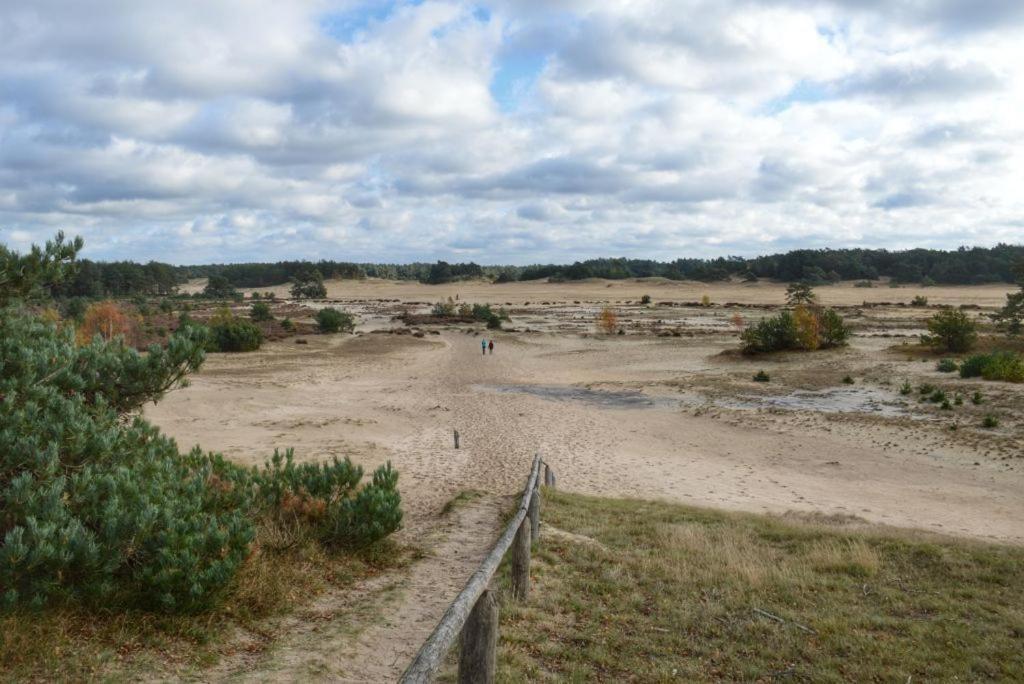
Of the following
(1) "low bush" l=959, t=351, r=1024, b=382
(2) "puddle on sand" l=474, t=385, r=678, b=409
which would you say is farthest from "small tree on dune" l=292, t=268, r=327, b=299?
(1) "low bush" l=959, t=351, r=1024, b=382

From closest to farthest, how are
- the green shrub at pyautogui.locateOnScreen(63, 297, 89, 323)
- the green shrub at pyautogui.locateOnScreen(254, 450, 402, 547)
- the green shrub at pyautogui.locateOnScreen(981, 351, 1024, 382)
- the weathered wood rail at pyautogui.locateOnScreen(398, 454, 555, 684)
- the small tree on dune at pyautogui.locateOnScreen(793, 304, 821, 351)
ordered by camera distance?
the weathered wood rail at pyautogui.locateOnScreen(398, 454, 555, 684), the green shrub at pyautogui.locateOnScreen(254, 450, 402, 547), the green shrub at pyautogui.locateOnScreen(981, 351, 1024, 382), the small tree on dune at pyautogui.locateOnScreen(793, 304, 821, 351), the green shrub at pyautogui.locateOnScreen(63, 297, 89, 323)

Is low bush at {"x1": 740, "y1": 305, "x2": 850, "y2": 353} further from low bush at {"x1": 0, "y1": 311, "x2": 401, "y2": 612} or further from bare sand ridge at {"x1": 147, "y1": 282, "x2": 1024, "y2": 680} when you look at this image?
low bush at {"x1": 0, "y1": 311, "x2": 401, "y2": 612}

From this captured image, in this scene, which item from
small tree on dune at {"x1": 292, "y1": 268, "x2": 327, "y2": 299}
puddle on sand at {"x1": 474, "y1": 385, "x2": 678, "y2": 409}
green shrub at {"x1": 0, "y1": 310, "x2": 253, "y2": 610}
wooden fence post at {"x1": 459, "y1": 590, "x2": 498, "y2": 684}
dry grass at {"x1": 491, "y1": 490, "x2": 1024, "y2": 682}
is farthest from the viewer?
small tree on dune at {"x1": 292, "y1": 268, "x2": 327, "y2": 299}

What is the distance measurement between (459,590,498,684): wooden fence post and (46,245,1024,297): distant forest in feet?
288

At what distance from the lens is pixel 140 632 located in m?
5.14

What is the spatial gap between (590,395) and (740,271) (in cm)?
10425

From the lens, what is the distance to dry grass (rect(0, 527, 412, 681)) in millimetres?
4480

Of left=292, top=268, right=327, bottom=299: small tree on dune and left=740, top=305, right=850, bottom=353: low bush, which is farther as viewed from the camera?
left=292, top=268, right=327, bottom=299: small tree on dune

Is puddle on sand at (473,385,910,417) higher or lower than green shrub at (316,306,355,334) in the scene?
lower

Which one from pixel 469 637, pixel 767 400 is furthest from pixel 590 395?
pixel 469 637

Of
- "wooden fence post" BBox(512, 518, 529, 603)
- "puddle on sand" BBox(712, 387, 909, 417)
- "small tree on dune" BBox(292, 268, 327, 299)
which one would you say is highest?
"small tree on dune" BBox(292, 268, 327, 299)

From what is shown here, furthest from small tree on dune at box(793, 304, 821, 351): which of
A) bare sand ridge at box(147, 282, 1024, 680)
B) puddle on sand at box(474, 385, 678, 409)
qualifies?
puddle on sand at box(474, 385, 678, 409)

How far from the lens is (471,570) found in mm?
8062

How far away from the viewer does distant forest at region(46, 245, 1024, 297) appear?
100 meters
